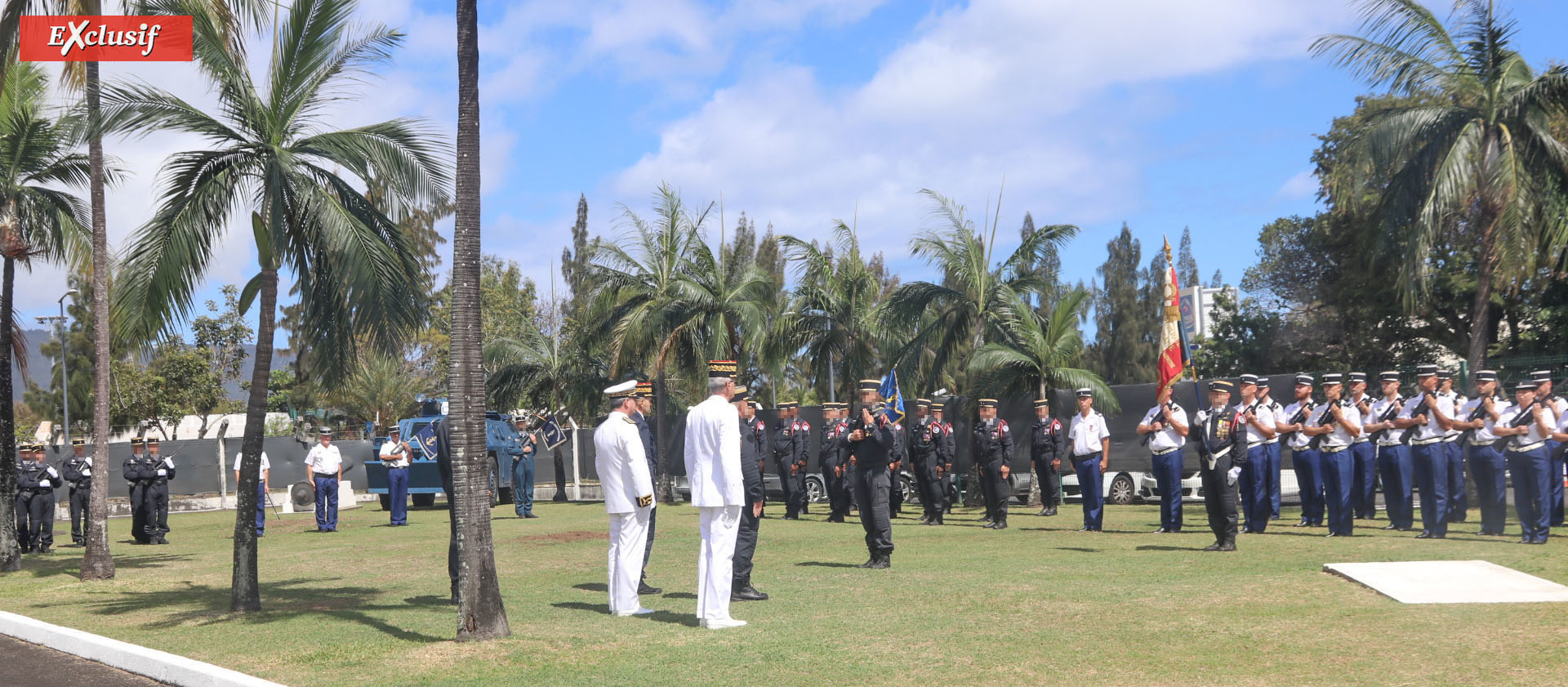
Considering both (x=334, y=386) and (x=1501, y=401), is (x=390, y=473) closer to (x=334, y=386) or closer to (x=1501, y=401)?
(x=334, y=386)

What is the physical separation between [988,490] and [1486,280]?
752 centimetres

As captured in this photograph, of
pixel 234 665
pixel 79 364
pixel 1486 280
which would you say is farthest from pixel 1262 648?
pixel 79 364

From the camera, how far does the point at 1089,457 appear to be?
16.2 metres

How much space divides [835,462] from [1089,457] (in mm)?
5039

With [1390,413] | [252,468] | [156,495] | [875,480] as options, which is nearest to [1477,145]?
[1390,413]

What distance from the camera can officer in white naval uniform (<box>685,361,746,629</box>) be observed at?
27.9 ft

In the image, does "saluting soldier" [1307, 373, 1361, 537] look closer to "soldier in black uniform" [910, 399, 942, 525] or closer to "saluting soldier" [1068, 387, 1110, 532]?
"saluting soldier" [1068, 387, 1110, 532]

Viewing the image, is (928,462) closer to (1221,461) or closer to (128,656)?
(1221,461)

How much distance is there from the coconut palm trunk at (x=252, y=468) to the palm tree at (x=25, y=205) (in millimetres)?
5534

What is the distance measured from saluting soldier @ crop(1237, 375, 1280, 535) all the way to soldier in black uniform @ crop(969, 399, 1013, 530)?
3.38 meters

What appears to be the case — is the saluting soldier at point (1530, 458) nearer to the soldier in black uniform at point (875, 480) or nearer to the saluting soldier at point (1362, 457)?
the saluting soldier at point (1362, 457)

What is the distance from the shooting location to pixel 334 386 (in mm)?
11023

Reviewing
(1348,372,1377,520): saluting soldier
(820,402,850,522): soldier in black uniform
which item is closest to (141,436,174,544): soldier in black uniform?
(820,402,850,522): soldier in black uniform

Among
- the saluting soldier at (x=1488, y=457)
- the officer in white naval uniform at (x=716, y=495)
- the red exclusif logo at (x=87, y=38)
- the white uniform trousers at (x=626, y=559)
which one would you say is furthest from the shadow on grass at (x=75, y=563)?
the saluting soldier at (x=1488, y=457)
